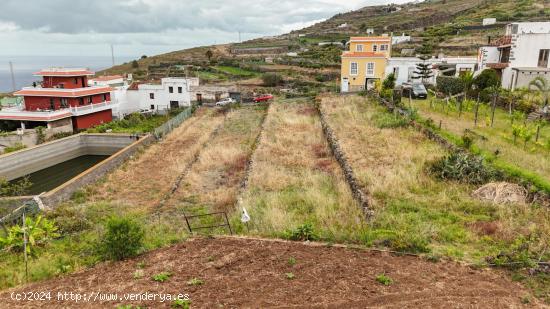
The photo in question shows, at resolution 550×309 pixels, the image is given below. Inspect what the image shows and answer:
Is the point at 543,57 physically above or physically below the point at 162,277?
above

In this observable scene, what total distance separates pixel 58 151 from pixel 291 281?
28.9m

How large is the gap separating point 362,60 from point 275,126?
1617 centimetres

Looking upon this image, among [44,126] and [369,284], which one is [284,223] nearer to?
[369,284]

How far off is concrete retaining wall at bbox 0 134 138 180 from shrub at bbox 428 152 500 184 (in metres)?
24.3

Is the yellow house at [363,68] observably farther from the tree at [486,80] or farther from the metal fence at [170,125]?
the metal fence at [170,125]

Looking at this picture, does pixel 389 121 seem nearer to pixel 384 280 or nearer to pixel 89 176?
pixel 384 280

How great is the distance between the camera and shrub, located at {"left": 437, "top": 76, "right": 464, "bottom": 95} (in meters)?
31.2

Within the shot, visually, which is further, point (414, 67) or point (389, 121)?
point (414, 67)

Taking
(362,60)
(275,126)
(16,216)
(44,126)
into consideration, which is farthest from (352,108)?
(44,126)

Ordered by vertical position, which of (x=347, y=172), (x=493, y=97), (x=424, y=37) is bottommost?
(x=347, y=172)

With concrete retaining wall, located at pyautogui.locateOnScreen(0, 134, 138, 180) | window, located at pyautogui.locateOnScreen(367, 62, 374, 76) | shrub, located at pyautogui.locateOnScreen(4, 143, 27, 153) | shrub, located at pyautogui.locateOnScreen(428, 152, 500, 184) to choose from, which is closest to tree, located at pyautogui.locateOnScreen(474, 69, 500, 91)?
window, located at pyautogui.locateOnScreen(367, 62, 374, 76)

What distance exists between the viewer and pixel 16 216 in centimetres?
1449

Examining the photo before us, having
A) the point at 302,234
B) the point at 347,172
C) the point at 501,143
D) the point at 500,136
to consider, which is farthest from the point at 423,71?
the point at 302,234

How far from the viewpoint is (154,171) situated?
2173 centimetres
